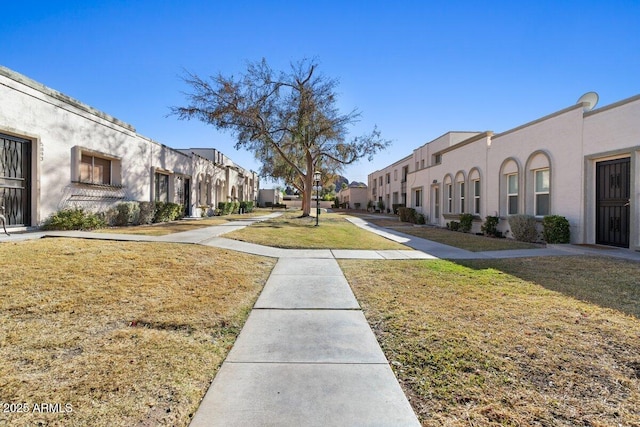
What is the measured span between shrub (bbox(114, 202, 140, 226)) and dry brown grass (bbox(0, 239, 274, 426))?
681cm

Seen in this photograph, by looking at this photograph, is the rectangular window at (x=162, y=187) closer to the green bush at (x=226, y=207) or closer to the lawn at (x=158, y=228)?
the lawn at (x=158, y=228)

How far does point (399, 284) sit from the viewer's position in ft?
18.6

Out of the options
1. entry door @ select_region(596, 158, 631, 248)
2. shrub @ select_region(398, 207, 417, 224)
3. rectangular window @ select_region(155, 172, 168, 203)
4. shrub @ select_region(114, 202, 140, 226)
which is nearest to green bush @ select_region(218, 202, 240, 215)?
rectangular window @ select_region(155, 172, 168, 203)

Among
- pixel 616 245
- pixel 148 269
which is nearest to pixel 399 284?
pixel 148 269

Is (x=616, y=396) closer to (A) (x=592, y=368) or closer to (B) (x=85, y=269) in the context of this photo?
(A) (x=592, y=368)

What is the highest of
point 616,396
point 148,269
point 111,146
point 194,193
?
point 111,146

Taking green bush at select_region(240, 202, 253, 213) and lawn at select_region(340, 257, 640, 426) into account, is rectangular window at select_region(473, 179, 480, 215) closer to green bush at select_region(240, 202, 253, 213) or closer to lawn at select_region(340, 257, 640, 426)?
lawn at select_region(340, 257, 640, 426)

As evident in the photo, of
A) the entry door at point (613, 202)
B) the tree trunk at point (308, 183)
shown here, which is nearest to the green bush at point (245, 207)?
the tree trunk at point (308, 183)

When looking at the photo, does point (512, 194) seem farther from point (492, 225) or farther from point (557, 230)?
point (557, 230)

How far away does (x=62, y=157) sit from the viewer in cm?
1052

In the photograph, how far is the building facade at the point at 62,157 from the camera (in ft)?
28.9

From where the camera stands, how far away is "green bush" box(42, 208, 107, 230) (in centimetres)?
998

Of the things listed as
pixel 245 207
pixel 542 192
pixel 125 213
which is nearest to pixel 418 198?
pixel 542 192

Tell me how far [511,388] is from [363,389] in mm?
1168
